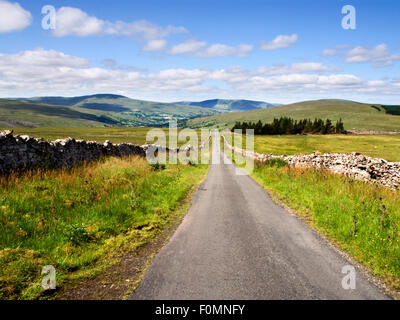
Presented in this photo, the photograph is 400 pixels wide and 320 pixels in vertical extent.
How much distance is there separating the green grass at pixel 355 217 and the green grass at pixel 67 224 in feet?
18.9

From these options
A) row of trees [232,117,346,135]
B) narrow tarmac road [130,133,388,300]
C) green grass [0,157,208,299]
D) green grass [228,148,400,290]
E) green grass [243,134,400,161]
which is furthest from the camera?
row of trees [232,117,346,135]

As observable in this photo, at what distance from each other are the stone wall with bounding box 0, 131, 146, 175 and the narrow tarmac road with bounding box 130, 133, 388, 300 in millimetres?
7958

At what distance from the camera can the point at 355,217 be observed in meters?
7.56

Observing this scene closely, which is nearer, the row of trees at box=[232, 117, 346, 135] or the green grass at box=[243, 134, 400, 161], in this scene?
the green grass at box=[243, 134, 400, 161]

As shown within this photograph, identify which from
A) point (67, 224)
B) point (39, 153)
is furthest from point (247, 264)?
point (39, 153)

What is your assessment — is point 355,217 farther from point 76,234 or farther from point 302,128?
point 302,128

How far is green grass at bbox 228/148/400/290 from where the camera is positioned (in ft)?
19.4

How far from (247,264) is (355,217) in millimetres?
4280

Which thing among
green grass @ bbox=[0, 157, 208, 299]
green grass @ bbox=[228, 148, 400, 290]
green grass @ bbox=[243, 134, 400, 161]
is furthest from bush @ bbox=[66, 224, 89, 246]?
green grass @ bbox=[243, 134, 400, 161]

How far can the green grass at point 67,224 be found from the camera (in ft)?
16.5

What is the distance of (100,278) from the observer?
512cm

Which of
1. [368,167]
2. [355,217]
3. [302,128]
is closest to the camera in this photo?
[355,217]

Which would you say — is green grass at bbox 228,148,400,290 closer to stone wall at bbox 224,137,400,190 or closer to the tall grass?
the tall grass
